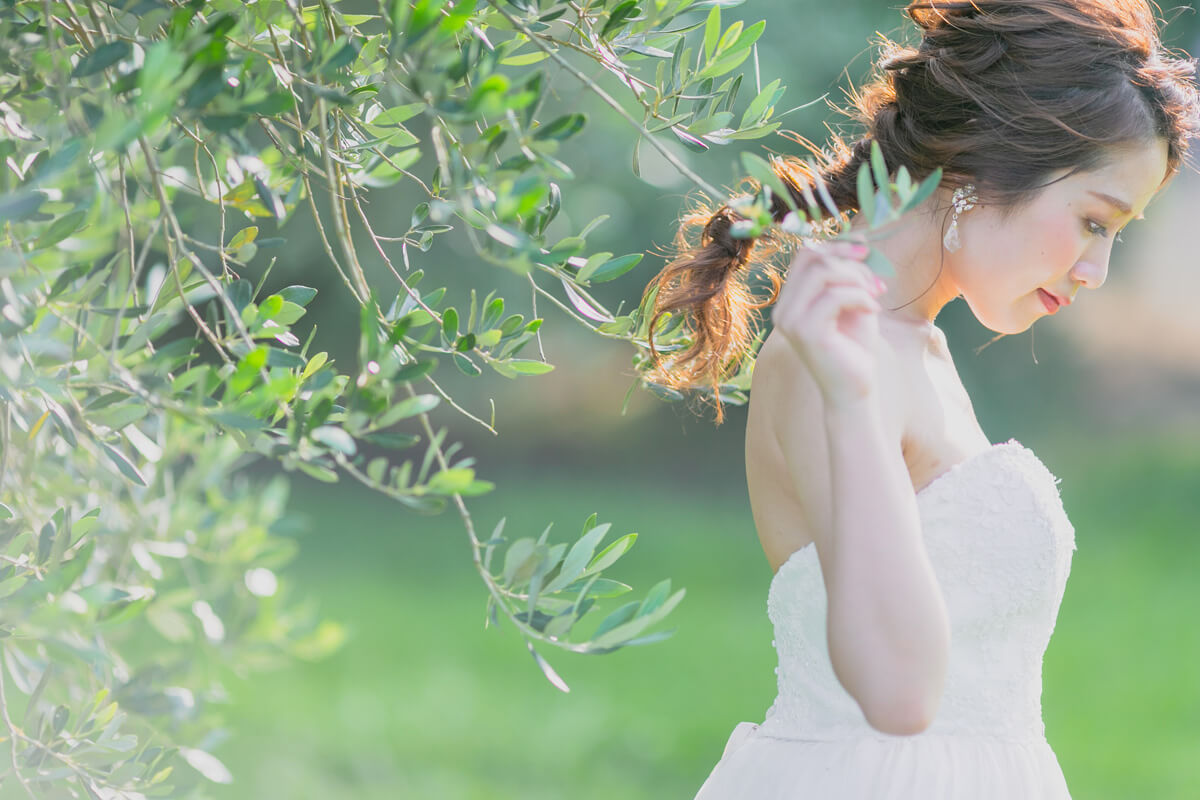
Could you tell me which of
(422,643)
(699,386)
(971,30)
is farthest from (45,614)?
(422,643)

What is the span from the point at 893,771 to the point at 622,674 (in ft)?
13.8

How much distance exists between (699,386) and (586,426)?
26.7ft

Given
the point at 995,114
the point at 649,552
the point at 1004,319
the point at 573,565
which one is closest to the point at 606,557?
the point at 573,565

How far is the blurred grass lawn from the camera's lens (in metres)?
4.48

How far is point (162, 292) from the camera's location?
1.16 m

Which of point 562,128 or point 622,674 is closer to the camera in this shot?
point 562,128

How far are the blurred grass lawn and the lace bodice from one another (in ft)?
9.66

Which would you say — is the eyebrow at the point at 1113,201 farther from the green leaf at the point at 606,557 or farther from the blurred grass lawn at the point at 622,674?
the blurred grass lawn at the point at 622,674

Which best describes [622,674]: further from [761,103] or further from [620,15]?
[620,15]

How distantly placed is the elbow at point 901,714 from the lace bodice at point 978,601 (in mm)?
377

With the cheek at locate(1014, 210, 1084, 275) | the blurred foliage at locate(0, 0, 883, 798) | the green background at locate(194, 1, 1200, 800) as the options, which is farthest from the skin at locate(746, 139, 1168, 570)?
the green background at locate(194, 1, 1200, 800)

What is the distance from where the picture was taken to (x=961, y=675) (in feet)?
4.83

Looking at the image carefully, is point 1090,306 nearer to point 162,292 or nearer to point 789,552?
point 789,552

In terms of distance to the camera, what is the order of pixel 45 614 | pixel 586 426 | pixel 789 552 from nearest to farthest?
pixel 45 614 → pixel 789 552 → pixel 586 426
